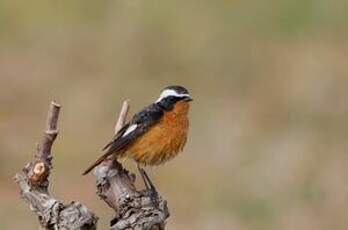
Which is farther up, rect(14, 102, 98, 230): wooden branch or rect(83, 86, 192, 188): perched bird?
rect(83, 86, 192, 188): perched bird

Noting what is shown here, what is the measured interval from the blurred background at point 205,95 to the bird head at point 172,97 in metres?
3.59

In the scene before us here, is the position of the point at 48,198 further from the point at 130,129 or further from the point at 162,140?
the point at 162,140

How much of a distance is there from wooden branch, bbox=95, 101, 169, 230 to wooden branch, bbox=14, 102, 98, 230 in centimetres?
15

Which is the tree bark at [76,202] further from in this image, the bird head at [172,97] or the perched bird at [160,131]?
the bird head at [172,97]

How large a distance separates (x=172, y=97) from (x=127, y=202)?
3.95 ft

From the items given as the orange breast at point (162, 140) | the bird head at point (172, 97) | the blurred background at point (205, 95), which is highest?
the blurred background at point (205, 95)

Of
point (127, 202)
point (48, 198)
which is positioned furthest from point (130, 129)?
point (48, 198)

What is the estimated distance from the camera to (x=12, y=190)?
10.3m

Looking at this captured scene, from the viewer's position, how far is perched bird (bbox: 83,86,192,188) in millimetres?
5199

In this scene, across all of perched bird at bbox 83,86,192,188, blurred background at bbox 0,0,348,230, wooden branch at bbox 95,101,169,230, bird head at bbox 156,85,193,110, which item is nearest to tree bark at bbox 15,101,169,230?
wooden branch at bbox 95,101,169,230

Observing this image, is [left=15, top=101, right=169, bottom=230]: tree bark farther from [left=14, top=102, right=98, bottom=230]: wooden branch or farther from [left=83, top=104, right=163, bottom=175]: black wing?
[left=83, top=104, right=163, bottom=175]: black wing

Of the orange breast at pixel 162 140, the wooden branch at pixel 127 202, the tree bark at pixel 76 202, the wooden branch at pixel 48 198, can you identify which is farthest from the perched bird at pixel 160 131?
the wooden branch at pixel 48 198

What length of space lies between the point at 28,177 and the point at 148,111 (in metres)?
1.25

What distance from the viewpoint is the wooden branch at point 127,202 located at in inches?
164
